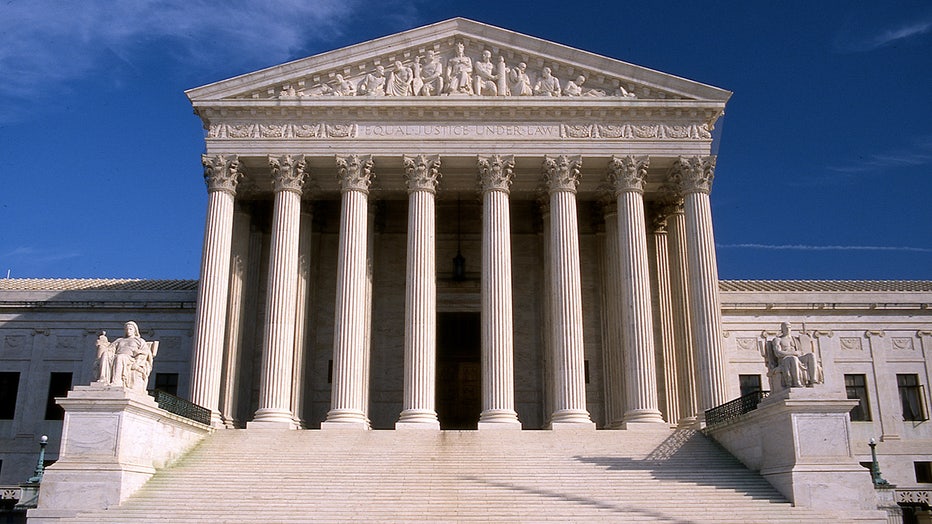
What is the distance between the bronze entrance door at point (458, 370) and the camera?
39.3 m

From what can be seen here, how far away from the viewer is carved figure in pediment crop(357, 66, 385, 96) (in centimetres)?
3490

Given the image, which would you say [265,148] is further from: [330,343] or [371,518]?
[371,518]

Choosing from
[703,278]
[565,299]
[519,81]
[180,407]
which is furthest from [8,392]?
[703,278]

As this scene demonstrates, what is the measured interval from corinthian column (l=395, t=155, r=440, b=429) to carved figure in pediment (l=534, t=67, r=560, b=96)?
5079mm

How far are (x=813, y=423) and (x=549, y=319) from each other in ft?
46.2

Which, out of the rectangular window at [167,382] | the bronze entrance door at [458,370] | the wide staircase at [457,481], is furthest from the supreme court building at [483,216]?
the rectangular window at [167,382]

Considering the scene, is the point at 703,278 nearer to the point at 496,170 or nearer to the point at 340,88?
the point at 496,170

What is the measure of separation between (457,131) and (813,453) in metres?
18.3

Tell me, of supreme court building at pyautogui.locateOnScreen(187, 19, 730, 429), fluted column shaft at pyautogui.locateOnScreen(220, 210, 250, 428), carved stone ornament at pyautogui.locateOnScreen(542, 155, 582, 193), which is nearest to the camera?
supreme court building at pyautogui.locateOnScreen(187, 19, 730, 429)

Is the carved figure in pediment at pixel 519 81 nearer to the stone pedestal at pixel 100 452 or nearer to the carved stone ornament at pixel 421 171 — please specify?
the carved stone ornament at pixel 421 171

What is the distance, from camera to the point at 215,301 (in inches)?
1297

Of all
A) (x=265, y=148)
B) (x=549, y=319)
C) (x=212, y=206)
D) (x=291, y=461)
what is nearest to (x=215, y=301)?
(x=212, y=206)

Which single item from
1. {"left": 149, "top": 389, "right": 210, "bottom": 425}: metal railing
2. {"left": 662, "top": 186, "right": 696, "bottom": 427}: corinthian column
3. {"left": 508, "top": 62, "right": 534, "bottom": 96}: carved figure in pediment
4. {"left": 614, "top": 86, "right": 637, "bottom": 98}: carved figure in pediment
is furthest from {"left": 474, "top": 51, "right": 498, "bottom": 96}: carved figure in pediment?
{"left": 149, "top": 389, "right": 210, "bottom": 425}: metal railing

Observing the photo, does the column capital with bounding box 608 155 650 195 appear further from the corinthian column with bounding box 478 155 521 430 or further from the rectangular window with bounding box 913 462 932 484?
the rectangular window with bounding box 913 462 932 484
